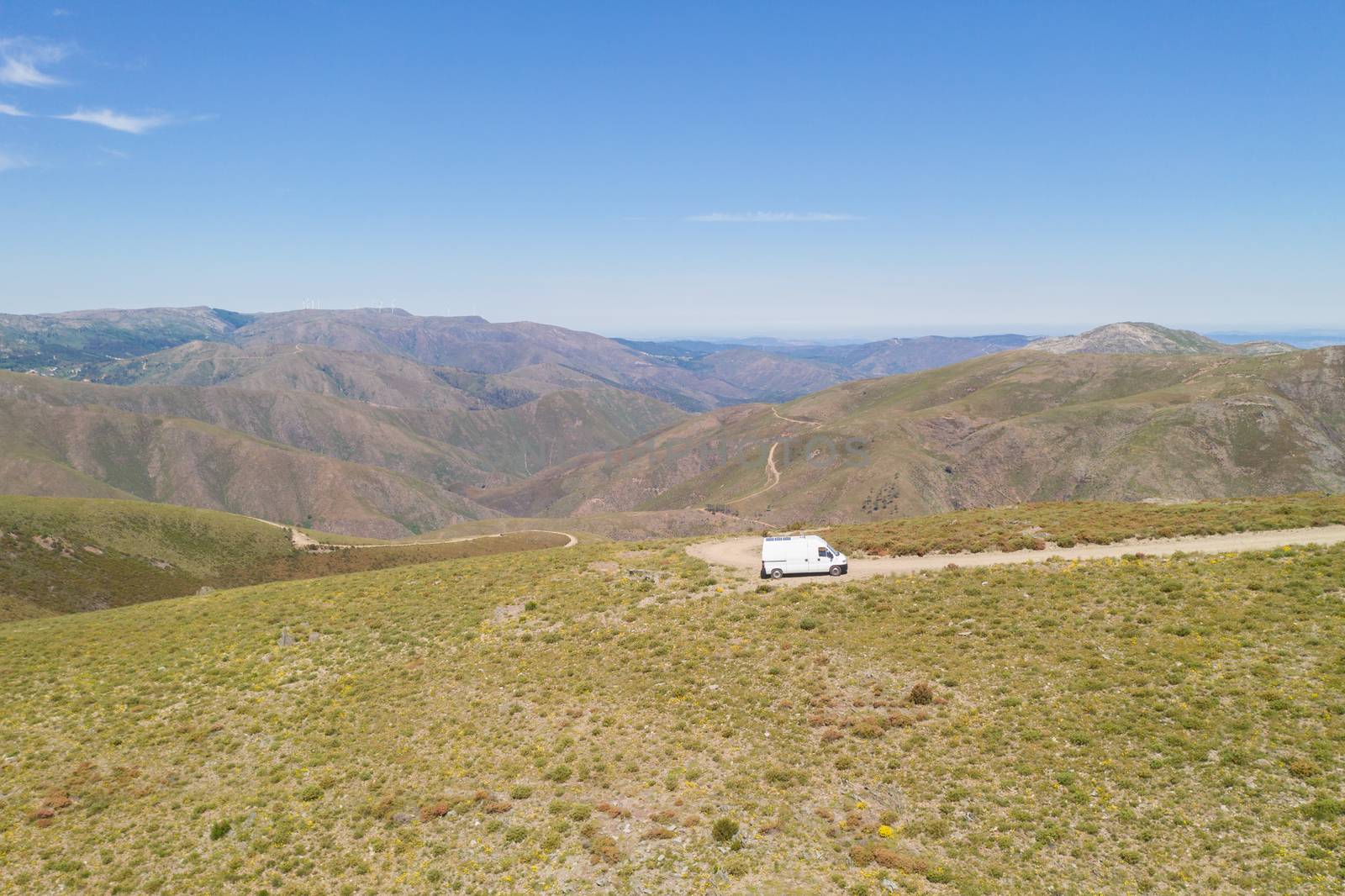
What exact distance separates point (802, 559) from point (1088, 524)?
22.7 metres

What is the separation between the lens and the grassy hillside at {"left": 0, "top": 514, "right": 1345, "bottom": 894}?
18.4 meters

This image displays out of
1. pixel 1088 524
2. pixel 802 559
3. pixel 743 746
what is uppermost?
pixel 1088 524

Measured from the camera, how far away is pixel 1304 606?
1050 inches

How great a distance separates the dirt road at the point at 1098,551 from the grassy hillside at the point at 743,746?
2.58 m

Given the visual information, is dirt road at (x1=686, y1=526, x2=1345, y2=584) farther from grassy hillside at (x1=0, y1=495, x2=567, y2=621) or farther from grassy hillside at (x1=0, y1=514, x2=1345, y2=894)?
grassy hillside at (x1=0, y1=495, x2=567, y2=621)

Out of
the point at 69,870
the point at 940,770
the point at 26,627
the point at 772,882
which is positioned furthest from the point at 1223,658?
the point at 26,627

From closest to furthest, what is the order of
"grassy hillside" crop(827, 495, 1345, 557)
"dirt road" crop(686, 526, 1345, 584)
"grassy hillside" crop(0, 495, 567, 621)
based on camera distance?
"dirt road" crop(686, 526, 1345, 584) → "grassy hillside" crop(827, 495, 1345, 557) → "grassy hillside" crop(0, 495, 567, 621)

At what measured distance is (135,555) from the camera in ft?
374

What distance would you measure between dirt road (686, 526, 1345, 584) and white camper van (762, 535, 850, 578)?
24.5 inches

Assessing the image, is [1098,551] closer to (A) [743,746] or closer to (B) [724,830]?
(A) [743,746]

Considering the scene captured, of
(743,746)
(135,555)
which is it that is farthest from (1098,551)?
(135,555)

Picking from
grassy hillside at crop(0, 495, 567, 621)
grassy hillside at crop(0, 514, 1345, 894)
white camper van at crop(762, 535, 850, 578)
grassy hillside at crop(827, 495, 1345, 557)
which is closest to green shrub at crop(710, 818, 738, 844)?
grassy hillside at crop(0, 514, 1345, 894)

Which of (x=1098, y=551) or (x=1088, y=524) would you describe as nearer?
(x=1098, y=551)

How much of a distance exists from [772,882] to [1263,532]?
140ft
